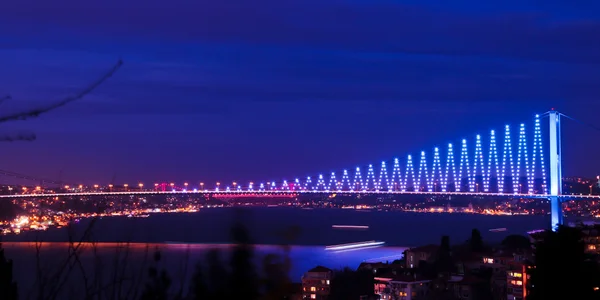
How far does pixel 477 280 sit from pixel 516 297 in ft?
5.38

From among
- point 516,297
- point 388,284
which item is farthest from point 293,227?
point 388,284

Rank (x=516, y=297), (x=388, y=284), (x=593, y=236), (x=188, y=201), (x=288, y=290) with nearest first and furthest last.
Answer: (x=288, y=290) → (x=516, y=297) → (x=388, y=284) → (x=593, y=236) → (x=188, y=201)

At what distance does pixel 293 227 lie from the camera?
8.98ft

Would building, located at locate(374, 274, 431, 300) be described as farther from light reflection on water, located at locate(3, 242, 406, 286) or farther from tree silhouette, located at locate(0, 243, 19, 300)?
tree silhouette, located at locate(0, 243, 19, 300)

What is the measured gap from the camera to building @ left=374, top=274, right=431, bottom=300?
16.1 metres

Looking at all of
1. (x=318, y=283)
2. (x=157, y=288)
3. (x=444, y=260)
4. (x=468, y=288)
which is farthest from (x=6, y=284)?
(x=444, y=260)

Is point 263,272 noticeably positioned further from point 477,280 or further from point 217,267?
point 477,280

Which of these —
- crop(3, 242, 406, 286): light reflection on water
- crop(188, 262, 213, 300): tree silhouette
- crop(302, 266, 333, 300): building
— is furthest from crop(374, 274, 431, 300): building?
crop(188, 262, 213, 300): tree silhouette

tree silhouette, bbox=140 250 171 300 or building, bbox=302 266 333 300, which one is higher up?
tree silhouette, bbox=140 250 171 300

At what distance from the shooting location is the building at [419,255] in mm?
20691

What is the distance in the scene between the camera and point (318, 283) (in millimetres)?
16109

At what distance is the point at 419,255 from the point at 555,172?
6082mm

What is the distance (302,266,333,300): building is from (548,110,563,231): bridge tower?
8.56 m

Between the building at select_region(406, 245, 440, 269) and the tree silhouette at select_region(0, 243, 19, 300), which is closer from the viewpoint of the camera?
the tree silhouette at select_region(0, 243, 19, 300)
